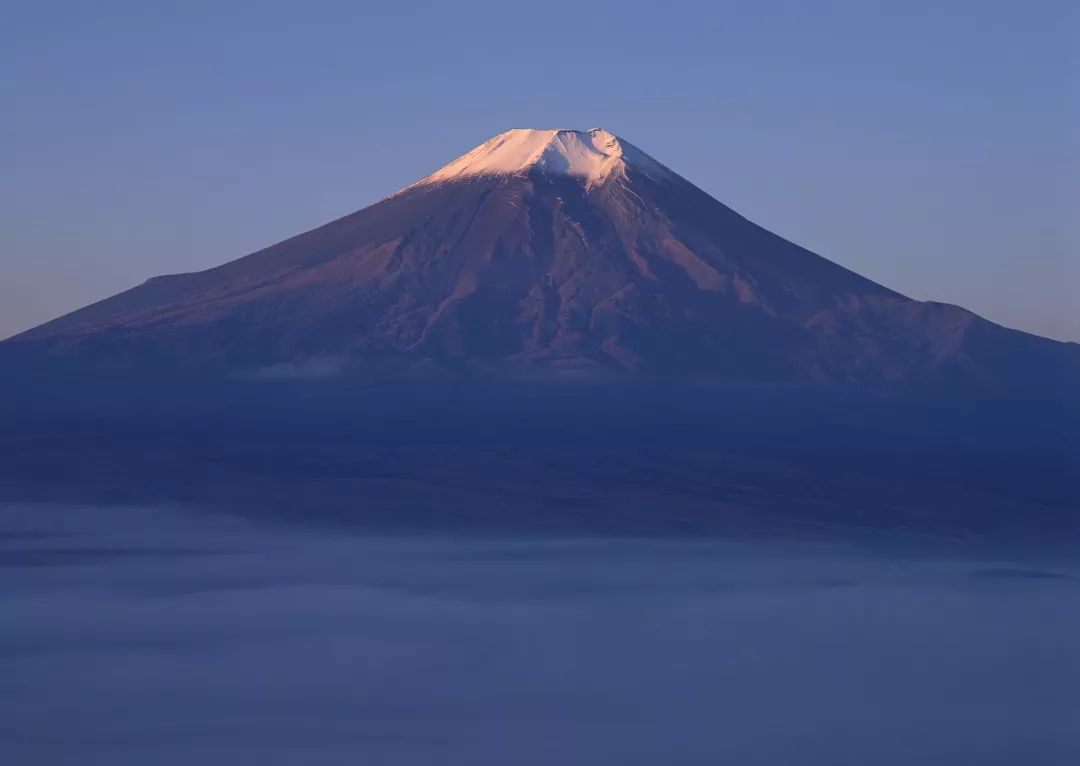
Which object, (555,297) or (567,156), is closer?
(555,297)

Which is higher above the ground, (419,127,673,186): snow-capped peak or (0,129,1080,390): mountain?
(419,127,673,186): snow-capped peak

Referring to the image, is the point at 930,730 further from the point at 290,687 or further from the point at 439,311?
the point at 439,311

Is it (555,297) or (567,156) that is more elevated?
(567,156)

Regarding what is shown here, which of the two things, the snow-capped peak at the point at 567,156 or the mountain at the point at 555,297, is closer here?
the mountain at the point at 555,297

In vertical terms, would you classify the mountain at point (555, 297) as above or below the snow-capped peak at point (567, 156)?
below
